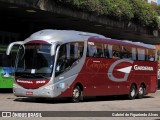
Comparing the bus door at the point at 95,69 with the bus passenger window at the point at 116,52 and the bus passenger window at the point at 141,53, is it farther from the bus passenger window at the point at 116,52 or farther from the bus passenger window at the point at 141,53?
the bus passenger window at the point at 141,53

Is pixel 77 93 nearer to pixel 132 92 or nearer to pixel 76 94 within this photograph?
pixel 76 94

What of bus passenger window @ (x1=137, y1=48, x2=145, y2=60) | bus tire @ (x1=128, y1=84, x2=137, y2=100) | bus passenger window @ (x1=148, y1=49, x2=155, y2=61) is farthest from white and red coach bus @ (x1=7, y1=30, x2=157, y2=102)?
bus passenger window @ (x1=148, y1=49, x2=155, y2=61)

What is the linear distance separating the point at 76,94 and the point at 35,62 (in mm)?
2491

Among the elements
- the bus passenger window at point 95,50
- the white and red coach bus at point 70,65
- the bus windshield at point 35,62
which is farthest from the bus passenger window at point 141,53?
the bus windshield at point 35,62

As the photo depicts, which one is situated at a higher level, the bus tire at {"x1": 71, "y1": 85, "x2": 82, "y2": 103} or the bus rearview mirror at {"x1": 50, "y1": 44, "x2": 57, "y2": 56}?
the bus rearview mirror at {"x1": 50, "y1": 44, "x2": 57, "y2": 56}

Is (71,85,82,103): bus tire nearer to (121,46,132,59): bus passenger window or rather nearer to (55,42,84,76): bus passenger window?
(55,42,84,76): bus passenger window

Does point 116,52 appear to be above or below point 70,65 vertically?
above

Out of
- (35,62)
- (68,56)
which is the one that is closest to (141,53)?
(68,56)

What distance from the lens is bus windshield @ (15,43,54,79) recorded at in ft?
62.8

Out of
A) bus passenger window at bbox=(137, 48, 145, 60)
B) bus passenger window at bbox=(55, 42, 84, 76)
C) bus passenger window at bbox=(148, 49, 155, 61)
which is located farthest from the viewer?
bus passenger window at bbox=(148, 49, 155, 61)

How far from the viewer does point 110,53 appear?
2306 cm

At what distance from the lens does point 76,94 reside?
20.5 m

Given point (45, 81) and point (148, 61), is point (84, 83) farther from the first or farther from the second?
point (148, 61)

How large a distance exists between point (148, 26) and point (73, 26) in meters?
8.20
